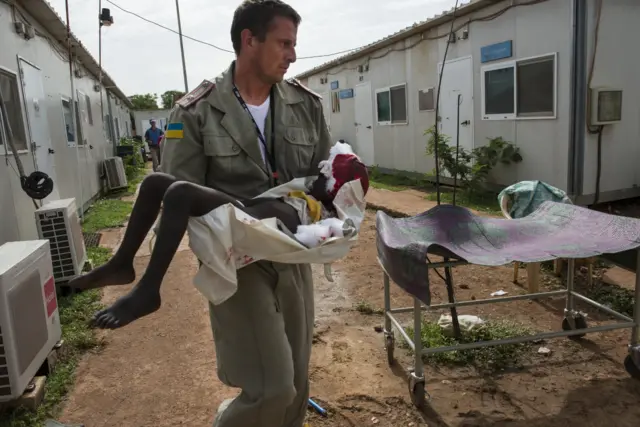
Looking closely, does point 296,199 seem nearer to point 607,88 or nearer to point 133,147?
point 607,88

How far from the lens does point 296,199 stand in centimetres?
199

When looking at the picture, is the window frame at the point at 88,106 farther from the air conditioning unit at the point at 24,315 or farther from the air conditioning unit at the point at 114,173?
the air conditioning unit at the point at 24,315

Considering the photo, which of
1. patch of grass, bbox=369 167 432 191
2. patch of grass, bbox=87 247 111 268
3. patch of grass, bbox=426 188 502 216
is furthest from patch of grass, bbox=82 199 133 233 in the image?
patch of grass, bbox=426 188 502 216

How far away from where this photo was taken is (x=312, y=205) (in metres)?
2.01

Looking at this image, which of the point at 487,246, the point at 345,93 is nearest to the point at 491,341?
the point at 487,246

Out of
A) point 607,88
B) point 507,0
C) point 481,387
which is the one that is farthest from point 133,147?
point 481,387

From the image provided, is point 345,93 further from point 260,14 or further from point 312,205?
point 312,205

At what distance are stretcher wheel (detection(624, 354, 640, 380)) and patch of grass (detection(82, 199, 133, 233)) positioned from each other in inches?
287

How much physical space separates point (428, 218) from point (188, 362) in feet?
6.44

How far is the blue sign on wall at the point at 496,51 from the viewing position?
8047 millimetres

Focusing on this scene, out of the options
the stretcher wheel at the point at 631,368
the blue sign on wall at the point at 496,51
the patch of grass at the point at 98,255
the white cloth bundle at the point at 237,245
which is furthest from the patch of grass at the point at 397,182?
the white cloth bundle at the point at 237,245

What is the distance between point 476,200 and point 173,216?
7583 millimetres

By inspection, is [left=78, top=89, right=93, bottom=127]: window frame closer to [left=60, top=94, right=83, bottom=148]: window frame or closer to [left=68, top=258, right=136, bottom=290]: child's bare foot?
[left=60, top=94, right=83, bottom=148]: window frame

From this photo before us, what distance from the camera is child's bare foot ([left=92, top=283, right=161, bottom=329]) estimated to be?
1654 millimetres
